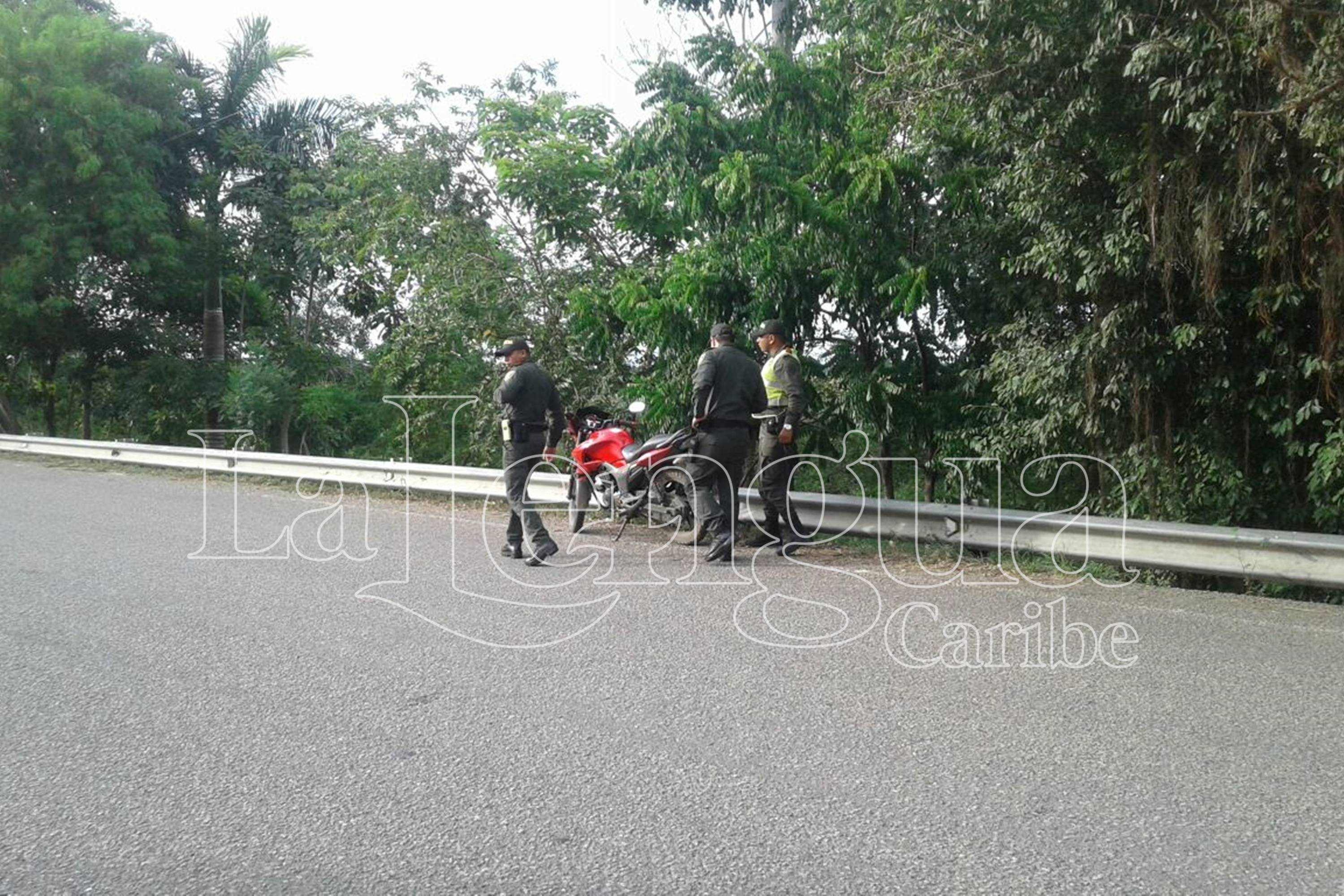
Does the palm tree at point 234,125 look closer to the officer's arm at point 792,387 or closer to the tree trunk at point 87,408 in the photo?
the tree trunk at point 87,408

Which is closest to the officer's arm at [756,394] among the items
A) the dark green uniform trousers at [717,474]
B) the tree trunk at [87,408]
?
the dark green uniform trousers at [717,474]

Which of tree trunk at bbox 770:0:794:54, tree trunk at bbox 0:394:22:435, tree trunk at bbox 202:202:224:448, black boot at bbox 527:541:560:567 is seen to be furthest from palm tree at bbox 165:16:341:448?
black boot at bbox 527:541:560:567

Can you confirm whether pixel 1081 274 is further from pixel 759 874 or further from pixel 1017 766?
pixel 759 874

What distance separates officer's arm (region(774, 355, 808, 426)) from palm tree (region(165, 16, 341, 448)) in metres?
17.5

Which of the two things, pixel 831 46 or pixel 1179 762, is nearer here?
pixel 1179 762

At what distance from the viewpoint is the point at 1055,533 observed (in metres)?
7.89

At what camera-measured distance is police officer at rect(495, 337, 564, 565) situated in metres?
8.51

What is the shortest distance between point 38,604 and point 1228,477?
8.42 metres

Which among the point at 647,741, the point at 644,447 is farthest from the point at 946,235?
the point at 647,741

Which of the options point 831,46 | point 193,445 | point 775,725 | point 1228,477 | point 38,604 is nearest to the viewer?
point 775,725

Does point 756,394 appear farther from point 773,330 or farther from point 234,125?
point 234,125

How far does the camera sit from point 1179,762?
418 centimetres

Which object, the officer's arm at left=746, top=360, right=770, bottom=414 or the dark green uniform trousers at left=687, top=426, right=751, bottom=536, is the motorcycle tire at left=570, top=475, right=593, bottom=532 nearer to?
the dark green uniform trousers at left=687, top=426, right=751, bottom=536

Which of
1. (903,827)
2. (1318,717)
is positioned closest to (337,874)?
(903,827)
